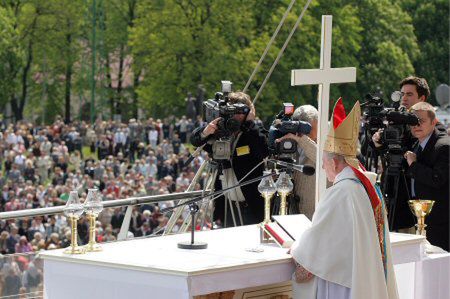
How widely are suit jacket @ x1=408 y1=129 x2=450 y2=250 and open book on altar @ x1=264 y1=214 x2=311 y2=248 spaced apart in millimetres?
1621

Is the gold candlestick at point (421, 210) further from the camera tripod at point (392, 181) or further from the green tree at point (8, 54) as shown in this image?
the green tree at point (8, 54)

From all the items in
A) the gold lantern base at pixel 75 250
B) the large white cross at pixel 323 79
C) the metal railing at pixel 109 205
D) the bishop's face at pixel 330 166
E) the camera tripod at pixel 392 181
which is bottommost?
the gold lantern base at pixel 75 250

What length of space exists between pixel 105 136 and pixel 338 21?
12089 mm

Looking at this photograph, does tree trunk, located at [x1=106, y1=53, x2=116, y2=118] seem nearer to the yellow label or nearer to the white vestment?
the yellow label

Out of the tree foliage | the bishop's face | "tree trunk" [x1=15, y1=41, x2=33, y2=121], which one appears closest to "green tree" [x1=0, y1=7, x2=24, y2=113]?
the tree foliage

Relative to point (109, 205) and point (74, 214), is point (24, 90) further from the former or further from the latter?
point (74, 214)

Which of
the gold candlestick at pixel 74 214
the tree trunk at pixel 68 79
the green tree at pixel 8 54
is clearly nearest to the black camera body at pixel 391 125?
the gold candlestick at pixel 74 214

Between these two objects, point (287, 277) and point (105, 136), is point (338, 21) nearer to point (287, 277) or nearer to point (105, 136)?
point (105, 136)

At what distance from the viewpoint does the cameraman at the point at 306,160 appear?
25.6ft

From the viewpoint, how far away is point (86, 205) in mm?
6230

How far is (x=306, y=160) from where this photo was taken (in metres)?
7.96

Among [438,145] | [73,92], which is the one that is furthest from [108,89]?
[438,145]

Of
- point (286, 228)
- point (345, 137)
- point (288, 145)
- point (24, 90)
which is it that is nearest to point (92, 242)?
point (286, 228)

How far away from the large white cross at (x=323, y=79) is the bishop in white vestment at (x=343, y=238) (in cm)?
69
